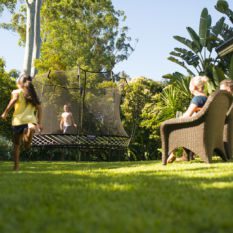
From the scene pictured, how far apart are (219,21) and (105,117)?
5482mm

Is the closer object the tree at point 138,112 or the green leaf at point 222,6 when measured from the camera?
the tree at point 138,112

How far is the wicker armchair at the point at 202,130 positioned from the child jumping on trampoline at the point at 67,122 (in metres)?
4.35

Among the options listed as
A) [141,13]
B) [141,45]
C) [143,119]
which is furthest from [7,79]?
[141,45]

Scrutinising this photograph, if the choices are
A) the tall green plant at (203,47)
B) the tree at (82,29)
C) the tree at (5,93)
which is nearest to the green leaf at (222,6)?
the tall green plant at (203,47)

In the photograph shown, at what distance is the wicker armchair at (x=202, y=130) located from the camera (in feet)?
18.0

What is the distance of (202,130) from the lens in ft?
A: 18.0

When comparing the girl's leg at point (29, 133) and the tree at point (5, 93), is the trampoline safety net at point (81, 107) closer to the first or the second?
the tree at point (5, 93)

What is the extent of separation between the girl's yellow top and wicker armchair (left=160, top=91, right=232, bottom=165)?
1.77m

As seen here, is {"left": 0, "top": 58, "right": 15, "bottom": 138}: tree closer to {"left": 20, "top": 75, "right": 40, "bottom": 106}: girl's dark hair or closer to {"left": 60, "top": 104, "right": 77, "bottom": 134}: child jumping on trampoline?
{"left": 60, "top": 104, "right": 77, "bottom": 134}: child jumping on trampoline

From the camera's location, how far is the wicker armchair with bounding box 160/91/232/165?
549 cm

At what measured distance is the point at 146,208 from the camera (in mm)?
2174

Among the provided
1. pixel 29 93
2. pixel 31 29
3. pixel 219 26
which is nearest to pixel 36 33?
pixel 31 29

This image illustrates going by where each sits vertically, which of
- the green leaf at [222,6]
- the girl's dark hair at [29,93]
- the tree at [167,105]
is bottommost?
the girl's dark hair at [29,93]

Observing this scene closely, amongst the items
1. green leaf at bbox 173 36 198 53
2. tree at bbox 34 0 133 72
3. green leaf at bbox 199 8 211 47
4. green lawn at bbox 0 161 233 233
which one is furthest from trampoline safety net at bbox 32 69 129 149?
tree at bbox 34 0 133 72
